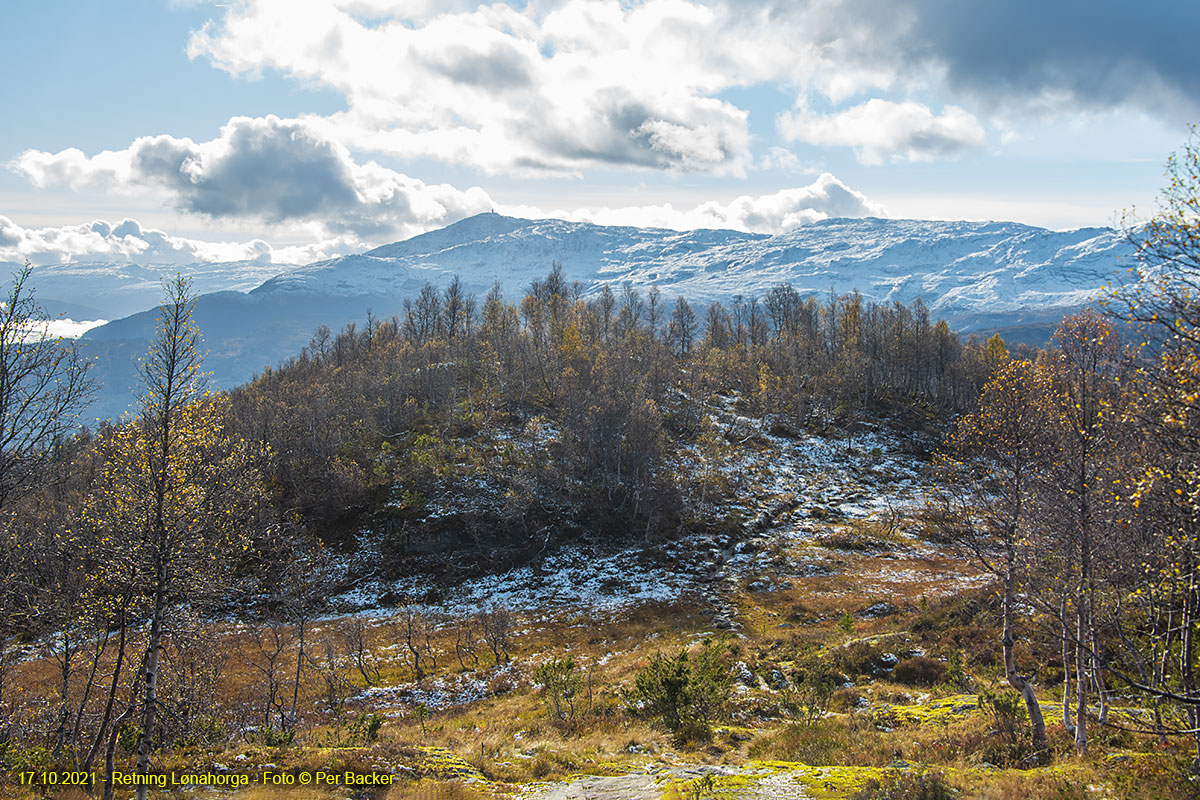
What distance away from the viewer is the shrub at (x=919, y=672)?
25375mm

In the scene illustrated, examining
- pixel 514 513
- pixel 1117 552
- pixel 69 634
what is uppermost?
pixel 1117 552

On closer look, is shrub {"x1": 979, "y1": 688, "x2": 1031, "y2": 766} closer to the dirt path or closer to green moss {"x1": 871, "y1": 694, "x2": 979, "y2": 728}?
green moss {"x1": 871, "y1": 694, "x2": 979, "y2": 728}

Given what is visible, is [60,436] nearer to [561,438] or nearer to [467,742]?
[467,742]

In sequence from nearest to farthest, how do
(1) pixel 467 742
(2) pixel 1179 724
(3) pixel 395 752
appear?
1. (2) pixel 1179 724
2. (3) pixel 395 752
3. (1) pixel 467 742

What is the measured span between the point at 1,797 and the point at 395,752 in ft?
28.4

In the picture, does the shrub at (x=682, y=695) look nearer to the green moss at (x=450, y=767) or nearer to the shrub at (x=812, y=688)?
the shrub at (x=812, y=688)

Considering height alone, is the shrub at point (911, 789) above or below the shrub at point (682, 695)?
above

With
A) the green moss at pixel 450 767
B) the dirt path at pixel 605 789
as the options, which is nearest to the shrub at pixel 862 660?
the dirt path at pixel 605 789

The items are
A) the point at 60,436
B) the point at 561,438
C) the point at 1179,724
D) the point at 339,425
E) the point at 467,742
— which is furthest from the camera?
the point at 339,425

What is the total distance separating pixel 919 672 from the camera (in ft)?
85.3

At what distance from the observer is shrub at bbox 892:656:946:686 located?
25375 mm

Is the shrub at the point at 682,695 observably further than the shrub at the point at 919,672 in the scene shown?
No

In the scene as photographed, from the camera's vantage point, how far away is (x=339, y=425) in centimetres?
7925

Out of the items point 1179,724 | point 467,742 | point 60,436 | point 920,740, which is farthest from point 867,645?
point 60,436
